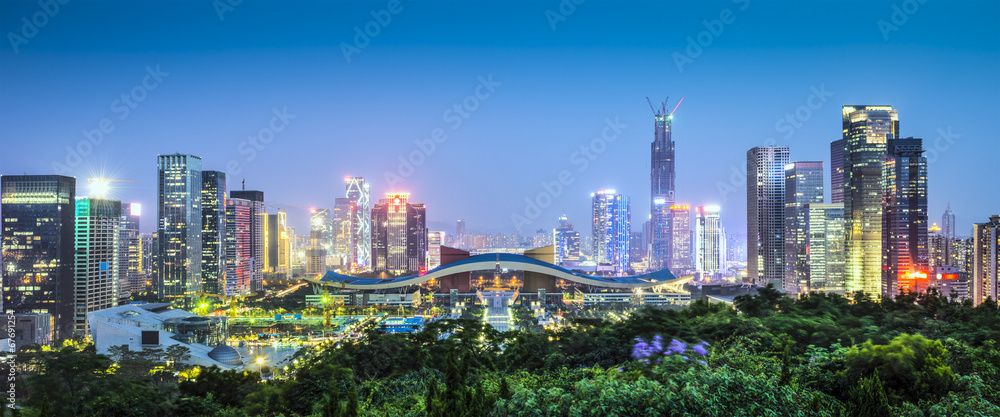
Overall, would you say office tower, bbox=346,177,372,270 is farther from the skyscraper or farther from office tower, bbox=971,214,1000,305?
office tower, bbox=971,214,1000,305

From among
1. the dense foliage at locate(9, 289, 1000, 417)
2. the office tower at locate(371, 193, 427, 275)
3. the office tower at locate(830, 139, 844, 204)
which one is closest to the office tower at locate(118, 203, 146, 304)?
the office tower at locate(371, 193, 427, 275)

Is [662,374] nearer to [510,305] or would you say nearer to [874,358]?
[874,358]

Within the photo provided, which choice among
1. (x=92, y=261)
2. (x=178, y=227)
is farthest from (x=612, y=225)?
(x=92, y=261)

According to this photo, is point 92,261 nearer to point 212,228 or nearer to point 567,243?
point 212,228

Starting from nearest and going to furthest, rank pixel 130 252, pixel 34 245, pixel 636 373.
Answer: pixel 636 373, pixel 34 245, pixel 130 252

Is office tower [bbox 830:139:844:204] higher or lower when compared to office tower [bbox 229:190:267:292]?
higher

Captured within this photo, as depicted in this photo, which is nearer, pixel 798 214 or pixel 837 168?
pixel 837 168

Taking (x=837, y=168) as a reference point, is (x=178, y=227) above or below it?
below

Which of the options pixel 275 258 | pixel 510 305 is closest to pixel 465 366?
pixel 510 305
